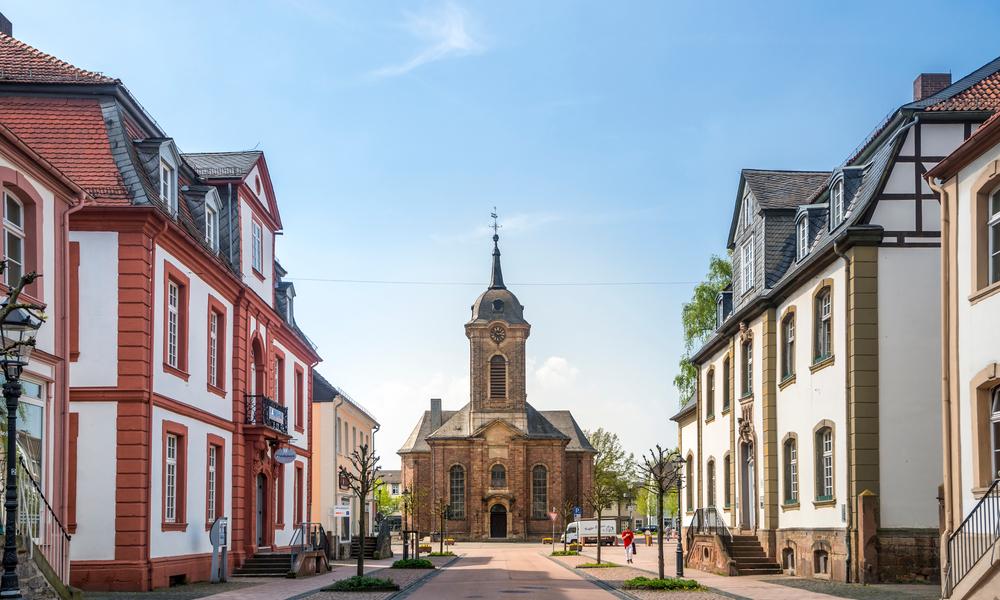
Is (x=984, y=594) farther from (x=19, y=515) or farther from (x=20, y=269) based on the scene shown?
(x=20, y=269)

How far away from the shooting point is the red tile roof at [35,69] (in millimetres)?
25156

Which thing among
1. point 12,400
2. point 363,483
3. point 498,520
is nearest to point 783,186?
point 363,483

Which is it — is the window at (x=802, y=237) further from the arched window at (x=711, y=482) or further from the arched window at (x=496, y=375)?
the arched window at (x=496, y=375)

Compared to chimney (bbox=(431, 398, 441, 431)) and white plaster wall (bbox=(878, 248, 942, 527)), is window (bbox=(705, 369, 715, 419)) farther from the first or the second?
chimney (bbox=(431, 398, 441, 431))

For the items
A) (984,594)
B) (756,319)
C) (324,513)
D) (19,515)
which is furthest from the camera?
(324,513)

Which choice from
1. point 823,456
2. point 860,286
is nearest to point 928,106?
point 860,286

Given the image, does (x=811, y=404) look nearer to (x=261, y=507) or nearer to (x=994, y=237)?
(x=994, y=237)

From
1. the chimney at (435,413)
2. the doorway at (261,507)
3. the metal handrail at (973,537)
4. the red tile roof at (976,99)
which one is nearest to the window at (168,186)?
the doorway at (261,507)

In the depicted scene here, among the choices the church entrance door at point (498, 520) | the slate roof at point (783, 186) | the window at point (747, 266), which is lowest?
the church entrance door at point (498, 520)

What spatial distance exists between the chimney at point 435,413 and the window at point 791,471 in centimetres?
7673

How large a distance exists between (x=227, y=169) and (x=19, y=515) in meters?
16.2

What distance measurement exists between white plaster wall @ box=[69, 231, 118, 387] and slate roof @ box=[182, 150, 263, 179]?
24.9ft

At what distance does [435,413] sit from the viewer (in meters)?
109

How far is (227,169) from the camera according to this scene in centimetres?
3256
